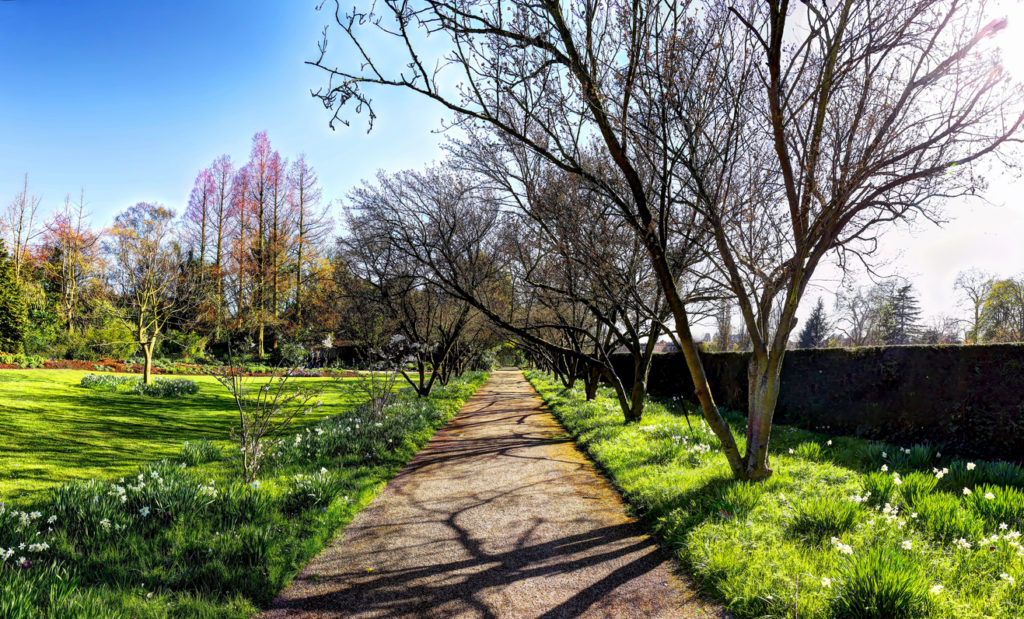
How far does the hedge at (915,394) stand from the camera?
277 inches

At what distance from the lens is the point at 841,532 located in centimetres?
364

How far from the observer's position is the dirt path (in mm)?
3061

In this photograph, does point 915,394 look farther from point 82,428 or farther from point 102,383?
point 102,383

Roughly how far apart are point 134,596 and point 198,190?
33.6m

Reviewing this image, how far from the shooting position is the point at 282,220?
30656 millimetres

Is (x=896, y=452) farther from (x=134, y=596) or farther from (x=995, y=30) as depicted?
(x=134, y=596)

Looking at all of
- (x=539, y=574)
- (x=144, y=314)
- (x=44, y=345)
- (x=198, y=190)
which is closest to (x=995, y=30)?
(x=539, y=574)

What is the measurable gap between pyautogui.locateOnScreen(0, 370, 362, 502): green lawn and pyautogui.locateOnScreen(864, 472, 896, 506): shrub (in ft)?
27.2

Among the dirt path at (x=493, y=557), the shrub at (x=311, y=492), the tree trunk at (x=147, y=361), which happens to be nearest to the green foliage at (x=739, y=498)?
the dirt path at (x=493, y=557)

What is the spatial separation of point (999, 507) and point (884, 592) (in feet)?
7.53

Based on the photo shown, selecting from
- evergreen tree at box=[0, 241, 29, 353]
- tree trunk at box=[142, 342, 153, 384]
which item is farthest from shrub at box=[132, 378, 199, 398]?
evergreen tree at box=[0, 241, 29, 353]

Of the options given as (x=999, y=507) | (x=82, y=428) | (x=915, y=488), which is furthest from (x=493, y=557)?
(x=82, y=428)

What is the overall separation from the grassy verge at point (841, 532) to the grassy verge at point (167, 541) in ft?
10.1

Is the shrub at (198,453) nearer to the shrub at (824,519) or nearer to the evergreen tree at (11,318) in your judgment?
the shrub at (824,519)
